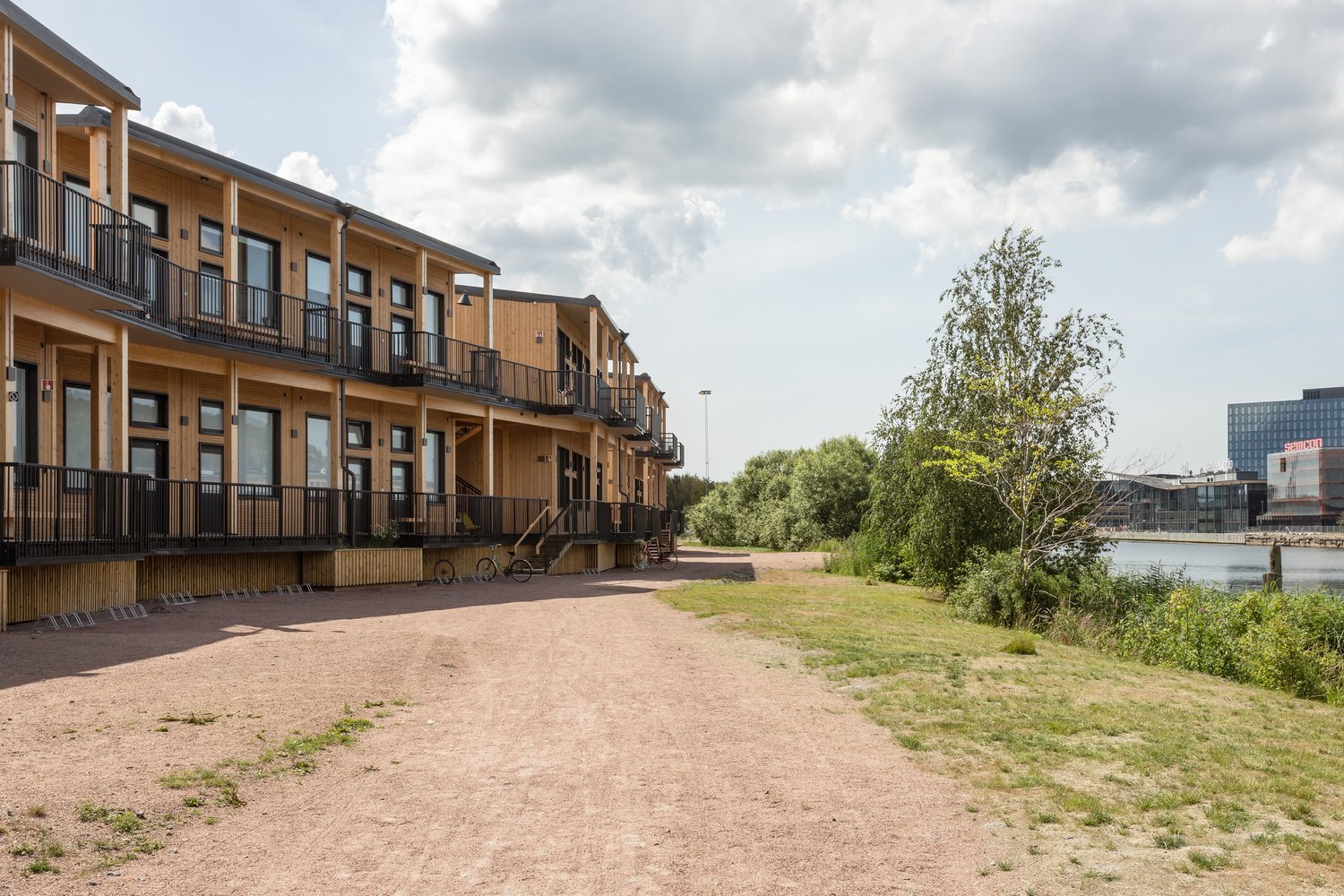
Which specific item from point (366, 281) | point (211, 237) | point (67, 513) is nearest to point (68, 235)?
point (67, 513)

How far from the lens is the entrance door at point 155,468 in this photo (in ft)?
60.1

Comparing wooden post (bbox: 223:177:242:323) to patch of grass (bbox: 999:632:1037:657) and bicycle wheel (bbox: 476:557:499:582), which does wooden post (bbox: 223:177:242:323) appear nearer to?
bicycle wheel (bbox: 476:557:499:582)

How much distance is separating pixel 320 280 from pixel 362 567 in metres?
7.33

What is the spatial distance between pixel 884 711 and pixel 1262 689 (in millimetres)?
6137

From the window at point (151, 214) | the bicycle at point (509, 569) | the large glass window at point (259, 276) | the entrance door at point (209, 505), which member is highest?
the window at point (151, 214)

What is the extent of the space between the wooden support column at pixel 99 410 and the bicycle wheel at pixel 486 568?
→ 10.9m

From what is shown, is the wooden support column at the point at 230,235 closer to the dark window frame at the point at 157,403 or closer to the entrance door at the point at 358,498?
the dark window frame at the point at 157,403

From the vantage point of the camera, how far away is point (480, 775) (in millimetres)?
6992

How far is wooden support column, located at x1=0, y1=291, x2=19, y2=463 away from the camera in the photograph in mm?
14141

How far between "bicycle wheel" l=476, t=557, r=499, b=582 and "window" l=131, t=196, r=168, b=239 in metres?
10.8

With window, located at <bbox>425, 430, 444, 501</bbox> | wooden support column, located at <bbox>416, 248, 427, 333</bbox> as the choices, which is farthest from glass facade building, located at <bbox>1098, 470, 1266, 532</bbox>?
wooden support column, located at <bbox>416, 248, 427, 333</bbox>

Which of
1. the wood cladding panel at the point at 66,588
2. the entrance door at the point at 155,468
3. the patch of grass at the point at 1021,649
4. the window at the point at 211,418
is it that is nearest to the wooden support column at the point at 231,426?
the window at the point at 211,418

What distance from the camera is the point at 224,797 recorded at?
6.20m

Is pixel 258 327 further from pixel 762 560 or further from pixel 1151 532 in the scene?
pixel 1151 532
